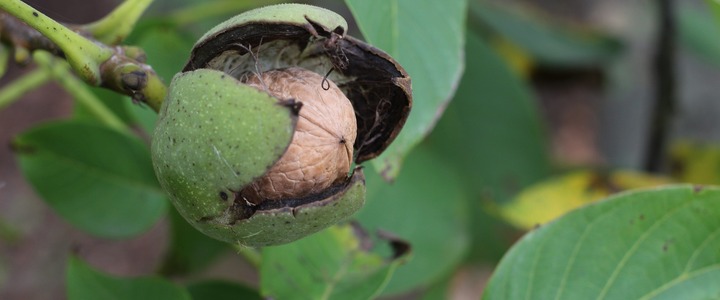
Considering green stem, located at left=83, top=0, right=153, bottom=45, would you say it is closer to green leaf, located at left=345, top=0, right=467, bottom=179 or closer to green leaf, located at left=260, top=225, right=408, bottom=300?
green leaf, located at left=345, top=0, right=467, bottom=179

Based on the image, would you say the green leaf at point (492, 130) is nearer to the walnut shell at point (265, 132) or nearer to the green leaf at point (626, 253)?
the green leaf at point (626, 253)

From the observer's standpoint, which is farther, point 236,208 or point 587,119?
point 587,119

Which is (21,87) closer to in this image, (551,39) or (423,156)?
(423,156)

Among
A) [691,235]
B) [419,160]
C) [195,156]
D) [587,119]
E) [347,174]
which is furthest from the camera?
[587,119]

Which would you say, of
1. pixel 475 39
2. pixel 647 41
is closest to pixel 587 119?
pixel 647 41

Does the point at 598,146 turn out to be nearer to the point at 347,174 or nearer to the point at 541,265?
the point at 541,265

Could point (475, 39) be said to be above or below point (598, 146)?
above
